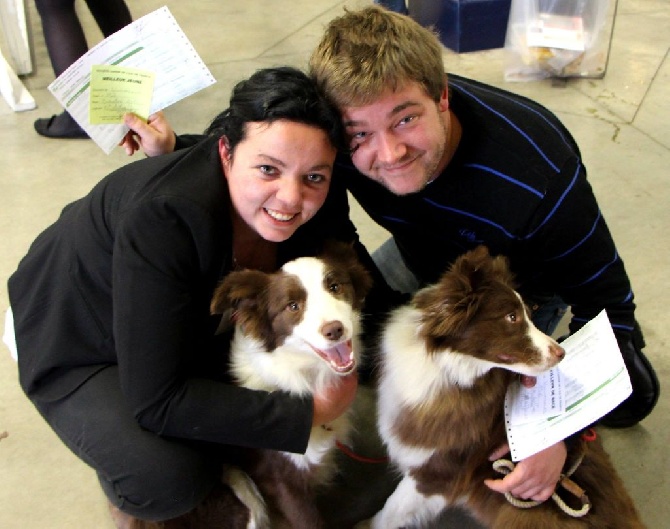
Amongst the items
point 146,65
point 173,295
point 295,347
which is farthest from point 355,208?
point 173,295

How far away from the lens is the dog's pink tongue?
179 cm

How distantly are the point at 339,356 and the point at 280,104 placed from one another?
2.19 feet

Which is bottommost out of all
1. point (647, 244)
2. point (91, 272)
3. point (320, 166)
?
point (647, 244)

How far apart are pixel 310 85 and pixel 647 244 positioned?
7.75 ft

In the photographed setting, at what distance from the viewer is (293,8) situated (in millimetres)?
6086

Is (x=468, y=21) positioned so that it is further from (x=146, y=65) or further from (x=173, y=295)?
(x=173, y=295)

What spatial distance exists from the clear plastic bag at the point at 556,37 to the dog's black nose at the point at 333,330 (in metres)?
3.69

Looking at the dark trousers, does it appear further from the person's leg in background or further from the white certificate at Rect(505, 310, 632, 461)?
the person's leg in background

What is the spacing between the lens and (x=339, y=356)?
1799 millimetres

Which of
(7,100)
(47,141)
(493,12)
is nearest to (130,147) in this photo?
(47,141)

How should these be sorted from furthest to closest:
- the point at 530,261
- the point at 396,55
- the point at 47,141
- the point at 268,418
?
the point at 47,141 < the point at 530,261 < the point at 268,418 < the point at 396,55

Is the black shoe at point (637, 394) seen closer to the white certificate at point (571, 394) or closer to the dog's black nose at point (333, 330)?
the white certificate at point (571, 394)

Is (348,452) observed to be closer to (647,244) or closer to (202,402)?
(202,402)

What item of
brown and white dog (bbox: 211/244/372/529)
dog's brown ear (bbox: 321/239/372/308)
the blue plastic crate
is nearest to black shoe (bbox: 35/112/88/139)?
the blue plastic crate
